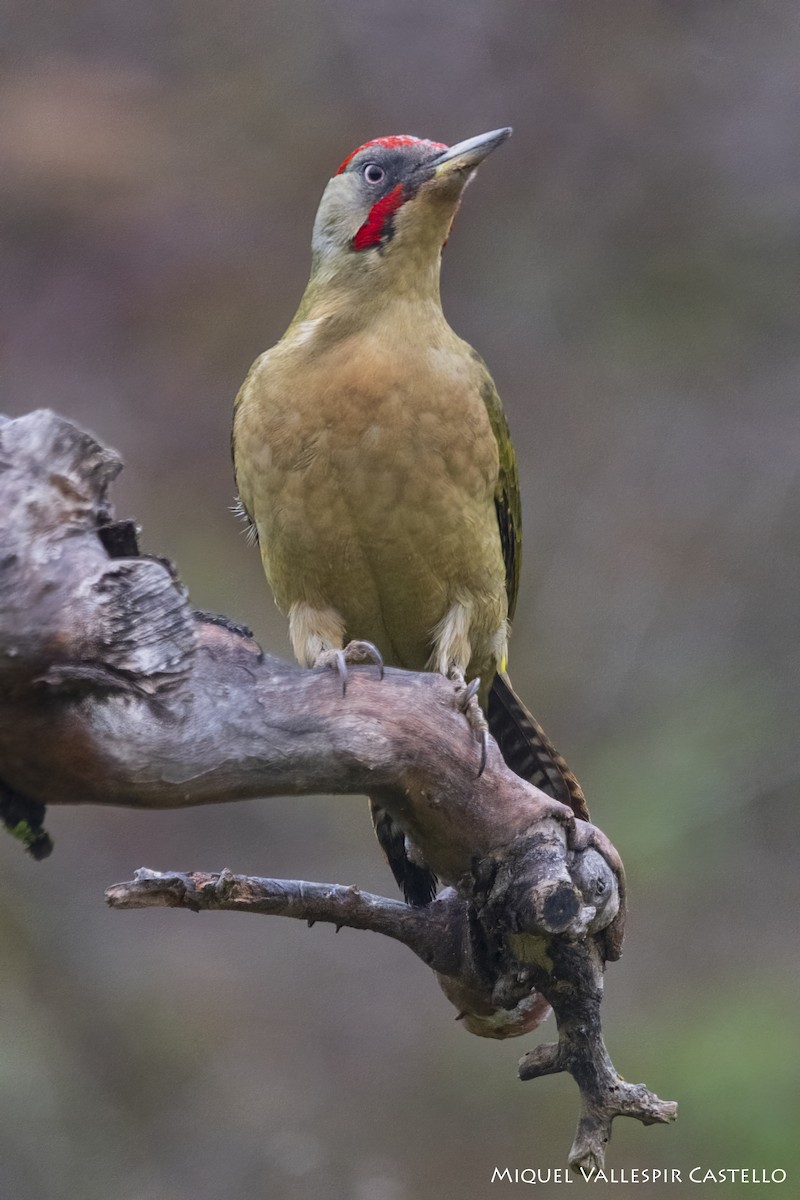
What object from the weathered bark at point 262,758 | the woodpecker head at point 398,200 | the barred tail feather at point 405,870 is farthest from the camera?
the woodpecker head at point 398,200

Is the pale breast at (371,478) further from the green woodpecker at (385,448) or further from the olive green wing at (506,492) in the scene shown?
the olive green wing at (506,492)

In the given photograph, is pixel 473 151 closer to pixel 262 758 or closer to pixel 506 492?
pixel 506 492

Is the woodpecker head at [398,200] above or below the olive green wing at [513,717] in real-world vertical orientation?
above

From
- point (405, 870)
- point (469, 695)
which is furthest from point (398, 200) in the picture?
point (405, 870)

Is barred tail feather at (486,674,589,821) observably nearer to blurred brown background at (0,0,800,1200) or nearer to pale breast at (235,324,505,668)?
pale breast at (235,324,505,668)

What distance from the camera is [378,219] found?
14.4 ft

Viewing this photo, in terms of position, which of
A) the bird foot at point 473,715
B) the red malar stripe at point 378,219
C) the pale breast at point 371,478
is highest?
the red malar stripe at point 378,219

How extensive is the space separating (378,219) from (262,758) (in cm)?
197

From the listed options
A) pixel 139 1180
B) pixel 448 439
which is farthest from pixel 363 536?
pixel 139 1180

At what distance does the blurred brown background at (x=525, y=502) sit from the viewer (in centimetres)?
731

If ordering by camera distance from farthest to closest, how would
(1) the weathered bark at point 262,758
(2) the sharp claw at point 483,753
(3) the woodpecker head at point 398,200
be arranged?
(3) the woodpecker head at point 398,200 < (2) the sharp claw at point 483,753 < (1) the weathered bark at point 262,758

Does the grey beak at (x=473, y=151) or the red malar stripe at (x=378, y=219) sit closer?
the grey beak at (x=473, y=151)

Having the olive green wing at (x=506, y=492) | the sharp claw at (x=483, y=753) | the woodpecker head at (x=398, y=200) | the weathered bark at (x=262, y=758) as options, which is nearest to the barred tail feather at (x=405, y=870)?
the weathered bark at (x=262, y=758)

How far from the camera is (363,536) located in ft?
14.1
